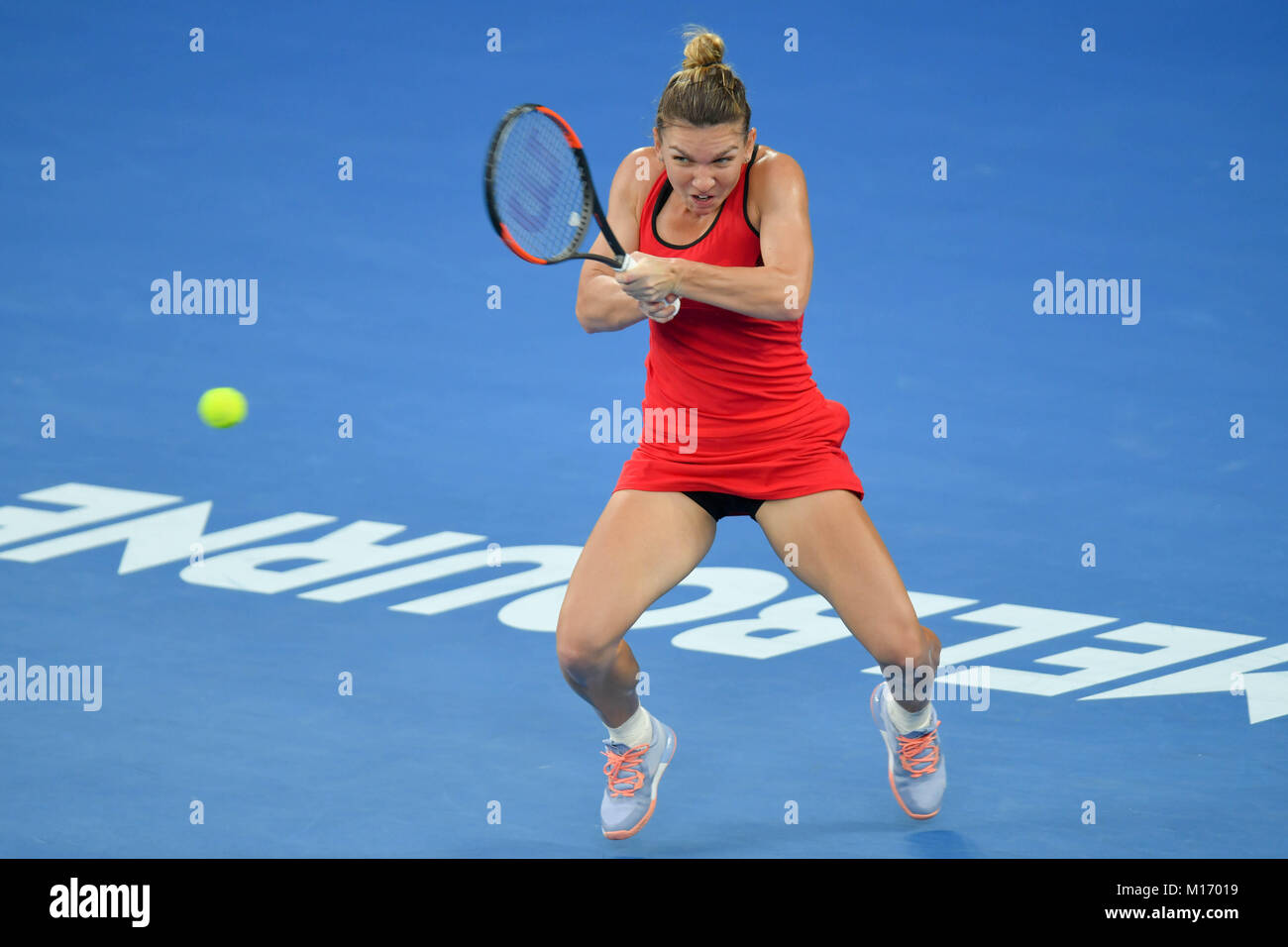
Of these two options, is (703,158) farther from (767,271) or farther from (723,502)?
(723,502)

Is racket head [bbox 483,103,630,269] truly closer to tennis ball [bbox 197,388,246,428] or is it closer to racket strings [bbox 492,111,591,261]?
racket strings [bbox 492,111,591,261]

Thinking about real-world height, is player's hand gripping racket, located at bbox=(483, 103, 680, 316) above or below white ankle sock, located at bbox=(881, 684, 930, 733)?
above

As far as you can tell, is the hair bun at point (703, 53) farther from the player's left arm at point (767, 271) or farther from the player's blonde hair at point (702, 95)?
the player's left arm at point (767, 271)

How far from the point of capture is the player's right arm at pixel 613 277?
4023mm

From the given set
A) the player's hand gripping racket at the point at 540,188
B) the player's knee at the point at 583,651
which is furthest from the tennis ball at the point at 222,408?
the player's knee at the point at 583,651

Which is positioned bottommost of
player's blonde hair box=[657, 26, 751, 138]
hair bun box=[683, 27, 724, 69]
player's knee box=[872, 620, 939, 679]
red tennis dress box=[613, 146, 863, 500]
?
player's knee box=[872, 620, 939, 679]

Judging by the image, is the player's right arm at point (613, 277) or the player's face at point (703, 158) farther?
the player's right arm at point (613, 277)

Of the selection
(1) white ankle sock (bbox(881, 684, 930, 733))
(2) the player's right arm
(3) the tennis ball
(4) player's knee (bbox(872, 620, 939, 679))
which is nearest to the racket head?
(2) the player's right arm

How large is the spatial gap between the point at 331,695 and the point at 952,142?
5884 millimetres

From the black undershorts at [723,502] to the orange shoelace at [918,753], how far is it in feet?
2.38

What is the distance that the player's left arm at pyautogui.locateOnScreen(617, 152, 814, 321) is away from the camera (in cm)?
373

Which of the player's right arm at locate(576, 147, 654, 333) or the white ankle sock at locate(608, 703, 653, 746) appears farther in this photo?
the white ankle sock at locate(608, 703, 653, 746)

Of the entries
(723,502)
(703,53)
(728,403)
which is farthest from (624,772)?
(703,53)

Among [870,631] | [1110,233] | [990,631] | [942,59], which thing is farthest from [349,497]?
[942,59]
